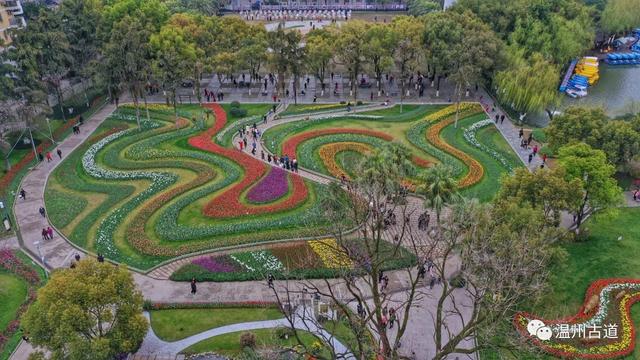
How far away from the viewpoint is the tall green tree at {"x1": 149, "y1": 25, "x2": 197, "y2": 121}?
6322 centimetres

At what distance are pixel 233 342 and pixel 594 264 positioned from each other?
27.1 m

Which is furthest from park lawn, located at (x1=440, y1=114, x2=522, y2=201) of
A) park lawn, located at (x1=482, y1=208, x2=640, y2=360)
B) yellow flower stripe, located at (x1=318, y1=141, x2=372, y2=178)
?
yellow flower stripe, located at (x1=318, y1=141, x2=372, y2=178)

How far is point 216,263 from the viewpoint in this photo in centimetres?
3944

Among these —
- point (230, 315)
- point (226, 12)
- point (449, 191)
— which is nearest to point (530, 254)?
point (449, 191)

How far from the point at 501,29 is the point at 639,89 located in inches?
889

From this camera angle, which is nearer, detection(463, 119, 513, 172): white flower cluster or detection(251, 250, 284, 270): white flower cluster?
detection(251, 250, 284, 270): white flower cluster

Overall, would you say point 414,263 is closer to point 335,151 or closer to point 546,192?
point 546,192

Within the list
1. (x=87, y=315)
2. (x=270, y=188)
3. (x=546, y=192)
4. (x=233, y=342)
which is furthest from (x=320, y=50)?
(x=87, y=315)

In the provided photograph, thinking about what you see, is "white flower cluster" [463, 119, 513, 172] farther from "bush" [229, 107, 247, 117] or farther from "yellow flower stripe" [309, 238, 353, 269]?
"bush" [229, 107, 247, 117]

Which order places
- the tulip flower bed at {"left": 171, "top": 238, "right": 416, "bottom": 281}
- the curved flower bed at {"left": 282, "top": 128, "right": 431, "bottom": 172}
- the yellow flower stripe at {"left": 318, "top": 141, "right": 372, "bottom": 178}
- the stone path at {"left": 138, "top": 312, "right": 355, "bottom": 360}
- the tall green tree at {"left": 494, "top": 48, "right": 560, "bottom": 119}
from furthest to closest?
the tall green tree at {"left": 494, "top": 48, "right": 560, "bottom": 119} → the curved flower bed at {"left": 282, "top": 128, "right": 431, "bottom": 172} → the yellow flower stripe at {"left": 318, "top": 141, "right": 372, "bottom": 178} → the tulip flower bed at {"left": 171, "top": 238, "right": 416, "bottom": 281} → the stone path at {"left": 138, "top": 312, "right": 355, "bottom": 360}

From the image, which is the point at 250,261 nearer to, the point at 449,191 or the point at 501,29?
the point at 449,191

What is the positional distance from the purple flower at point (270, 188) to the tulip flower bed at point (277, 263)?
6.92 meters

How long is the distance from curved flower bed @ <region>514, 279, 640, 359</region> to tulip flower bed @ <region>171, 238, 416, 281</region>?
1083 centimetres

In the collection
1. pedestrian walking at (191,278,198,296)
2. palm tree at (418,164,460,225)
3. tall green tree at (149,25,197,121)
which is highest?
tall green tree at (149,25,197,121)
